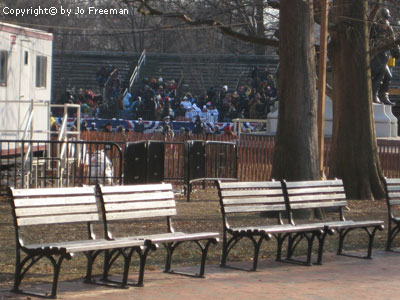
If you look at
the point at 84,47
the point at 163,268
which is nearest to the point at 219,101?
the point at 84,47

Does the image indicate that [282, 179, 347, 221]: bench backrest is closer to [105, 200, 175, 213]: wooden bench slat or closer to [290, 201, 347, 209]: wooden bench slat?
[290, 201, 347, 209]: wooden bench slat

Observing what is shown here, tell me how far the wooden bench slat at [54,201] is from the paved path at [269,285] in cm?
82

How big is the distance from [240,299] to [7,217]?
24.8 feet

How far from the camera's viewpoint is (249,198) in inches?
397

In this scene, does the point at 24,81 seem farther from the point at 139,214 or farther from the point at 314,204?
the point at 139,214

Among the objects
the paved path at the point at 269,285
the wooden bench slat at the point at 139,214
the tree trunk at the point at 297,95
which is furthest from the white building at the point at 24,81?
the paved path at the point at 269,285

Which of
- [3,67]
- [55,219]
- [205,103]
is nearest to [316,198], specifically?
[55,219]

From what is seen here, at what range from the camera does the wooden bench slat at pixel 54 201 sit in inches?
310

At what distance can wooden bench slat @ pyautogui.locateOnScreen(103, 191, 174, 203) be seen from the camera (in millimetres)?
8742

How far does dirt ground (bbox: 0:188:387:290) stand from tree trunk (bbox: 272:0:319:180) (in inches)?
53.0

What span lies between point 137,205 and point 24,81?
1413 centimetres

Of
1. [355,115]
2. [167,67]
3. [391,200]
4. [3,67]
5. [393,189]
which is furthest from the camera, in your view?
[167,67]

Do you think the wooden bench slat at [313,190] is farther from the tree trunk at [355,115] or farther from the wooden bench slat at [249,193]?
the tree trunk at [355,115]

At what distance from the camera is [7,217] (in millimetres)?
14508
